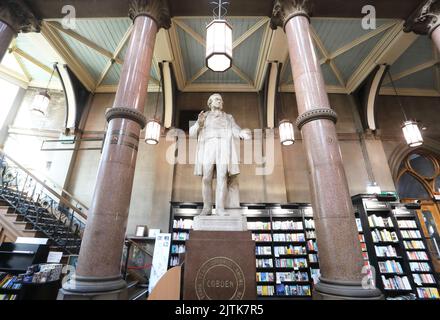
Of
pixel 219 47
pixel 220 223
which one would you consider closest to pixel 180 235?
pixel 220 223

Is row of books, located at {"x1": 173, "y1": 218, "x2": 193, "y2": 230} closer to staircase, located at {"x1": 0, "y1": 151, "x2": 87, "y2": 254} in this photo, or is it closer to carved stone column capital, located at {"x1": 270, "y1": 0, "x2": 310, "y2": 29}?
staircase, located at {"x1": 0, "y1": 151, "x2": 87, "y2": 254}

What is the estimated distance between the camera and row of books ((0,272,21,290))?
12.1 ft

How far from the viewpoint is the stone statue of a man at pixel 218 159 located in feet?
9.67

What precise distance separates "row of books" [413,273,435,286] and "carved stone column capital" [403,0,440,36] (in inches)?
221

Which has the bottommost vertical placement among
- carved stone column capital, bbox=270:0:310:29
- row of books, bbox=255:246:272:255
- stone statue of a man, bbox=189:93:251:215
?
row of books, bbox=255:246:272:255

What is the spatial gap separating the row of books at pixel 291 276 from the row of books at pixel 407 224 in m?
3.02

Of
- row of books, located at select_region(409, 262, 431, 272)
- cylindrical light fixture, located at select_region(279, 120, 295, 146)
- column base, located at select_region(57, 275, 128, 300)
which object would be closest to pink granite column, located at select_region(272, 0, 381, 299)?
column base, located at select_region(57, 275, 128, 300)

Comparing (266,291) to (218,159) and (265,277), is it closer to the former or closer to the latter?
(265,277)

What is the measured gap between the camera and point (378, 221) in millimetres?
5941

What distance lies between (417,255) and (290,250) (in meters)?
3.29

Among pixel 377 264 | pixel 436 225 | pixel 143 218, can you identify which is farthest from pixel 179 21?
pixel 436 225

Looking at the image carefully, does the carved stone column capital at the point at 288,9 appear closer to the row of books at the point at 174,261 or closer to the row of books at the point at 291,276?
the row of books at the point at 291,276
